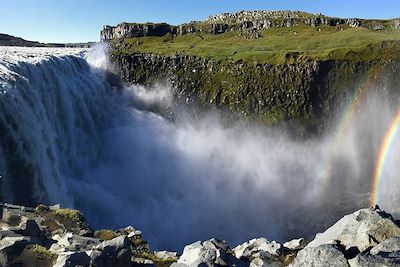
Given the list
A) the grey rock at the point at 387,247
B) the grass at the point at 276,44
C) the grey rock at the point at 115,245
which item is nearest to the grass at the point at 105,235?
the grey rock at the point at 115,245

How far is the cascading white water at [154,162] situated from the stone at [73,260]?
26021 millimetres

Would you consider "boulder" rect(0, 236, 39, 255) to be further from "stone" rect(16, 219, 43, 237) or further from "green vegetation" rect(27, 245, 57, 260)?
"stone" rect(16, 219, 43, 237)

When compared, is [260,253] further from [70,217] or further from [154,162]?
[154,162]

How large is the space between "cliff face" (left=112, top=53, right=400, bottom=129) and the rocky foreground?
3568 inches

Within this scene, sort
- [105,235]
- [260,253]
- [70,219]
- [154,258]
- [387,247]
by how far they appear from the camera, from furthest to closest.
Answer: [70,219]
[105,235]
[260,253]
[154,258]
[387,247]

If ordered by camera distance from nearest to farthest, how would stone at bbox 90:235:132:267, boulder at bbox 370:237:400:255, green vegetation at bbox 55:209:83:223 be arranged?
boulder at bbox 370:237:400:255, stone at bbox 90:235:132:267, green vegetation at bbox 55:209:83:223

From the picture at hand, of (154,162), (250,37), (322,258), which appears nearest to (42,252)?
(322,258)

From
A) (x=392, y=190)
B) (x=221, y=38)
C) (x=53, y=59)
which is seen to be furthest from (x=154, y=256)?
(x=221, y=38)

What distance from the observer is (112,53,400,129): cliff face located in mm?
114125

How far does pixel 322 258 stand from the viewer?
17.7 m

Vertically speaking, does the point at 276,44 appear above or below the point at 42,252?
above

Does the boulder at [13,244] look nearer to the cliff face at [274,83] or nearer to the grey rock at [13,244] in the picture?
the grey rock at [13,244]

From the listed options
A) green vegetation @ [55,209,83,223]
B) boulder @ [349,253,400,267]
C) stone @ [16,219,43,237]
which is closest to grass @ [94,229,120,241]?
green vegetation @ [55,209,83,223]

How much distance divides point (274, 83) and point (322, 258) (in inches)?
4029
